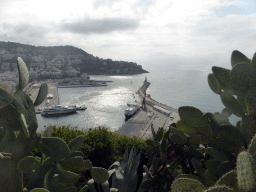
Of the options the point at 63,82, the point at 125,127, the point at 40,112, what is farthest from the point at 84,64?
the point at 125,127

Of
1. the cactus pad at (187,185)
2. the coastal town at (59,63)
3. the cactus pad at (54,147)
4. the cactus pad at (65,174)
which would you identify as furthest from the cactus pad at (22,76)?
the coastal town at (59,63)

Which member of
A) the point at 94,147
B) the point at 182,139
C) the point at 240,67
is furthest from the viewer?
the point at 94,147

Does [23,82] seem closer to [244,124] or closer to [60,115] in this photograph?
[244,124]

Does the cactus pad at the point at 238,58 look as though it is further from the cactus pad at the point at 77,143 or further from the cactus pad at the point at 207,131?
the cactus pad at the point at 77,143

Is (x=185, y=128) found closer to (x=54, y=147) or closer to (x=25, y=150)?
(x=54, y=147)

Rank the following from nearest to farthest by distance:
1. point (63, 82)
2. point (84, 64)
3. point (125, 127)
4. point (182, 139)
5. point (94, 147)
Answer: point (182, 139)
point (94, 147)
point (125, 127)
point (63, 82)
point (84, 64)

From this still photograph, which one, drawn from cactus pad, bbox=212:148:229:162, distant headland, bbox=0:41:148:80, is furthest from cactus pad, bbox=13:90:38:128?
distant headland, bbox=0:41:148:80
